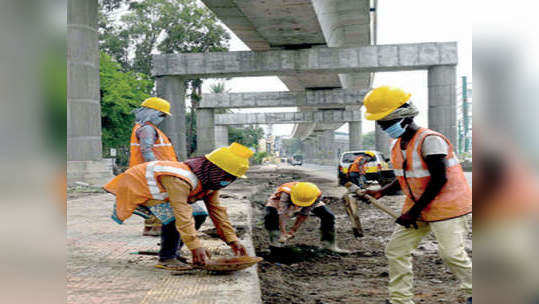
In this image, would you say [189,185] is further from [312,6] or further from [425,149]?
[312,6]

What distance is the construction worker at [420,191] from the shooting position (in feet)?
10.7

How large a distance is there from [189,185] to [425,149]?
1.95 m

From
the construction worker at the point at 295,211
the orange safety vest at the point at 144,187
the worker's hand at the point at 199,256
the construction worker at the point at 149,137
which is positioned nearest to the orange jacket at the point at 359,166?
the construction worker at the point at 295,211

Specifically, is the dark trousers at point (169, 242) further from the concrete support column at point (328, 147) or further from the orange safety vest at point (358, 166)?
the concrete support column at point (328, 147)

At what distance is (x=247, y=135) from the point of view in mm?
82438

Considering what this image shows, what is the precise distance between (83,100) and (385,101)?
13.8m

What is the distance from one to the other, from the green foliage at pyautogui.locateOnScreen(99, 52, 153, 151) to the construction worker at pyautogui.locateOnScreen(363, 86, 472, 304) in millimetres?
24646

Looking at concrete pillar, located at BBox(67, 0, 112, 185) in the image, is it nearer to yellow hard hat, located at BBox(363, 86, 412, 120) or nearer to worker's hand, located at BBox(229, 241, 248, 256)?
worker's hand, located at BBox(229, 241, 248, 256)

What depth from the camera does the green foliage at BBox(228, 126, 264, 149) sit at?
7006 centimetres

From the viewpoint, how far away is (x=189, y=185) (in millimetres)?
4133

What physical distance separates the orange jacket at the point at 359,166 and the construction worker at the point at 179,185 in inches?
489

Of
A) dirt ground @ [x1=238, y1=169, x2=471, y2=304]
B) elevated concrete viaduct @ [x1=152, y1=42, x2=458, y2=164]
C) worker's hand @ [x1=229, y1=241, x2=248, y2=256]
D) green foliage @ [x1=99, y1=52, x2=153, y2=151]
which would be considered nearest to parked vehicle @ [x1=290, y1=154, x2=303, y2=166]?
green foliage @ [x1=99, y1=52, x2=153, y2=151]

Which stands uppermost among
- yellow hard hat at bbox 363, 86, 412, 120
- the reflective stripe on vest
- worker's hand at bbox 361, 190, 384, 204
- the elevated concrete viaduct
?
the elevated concrete viaduct
